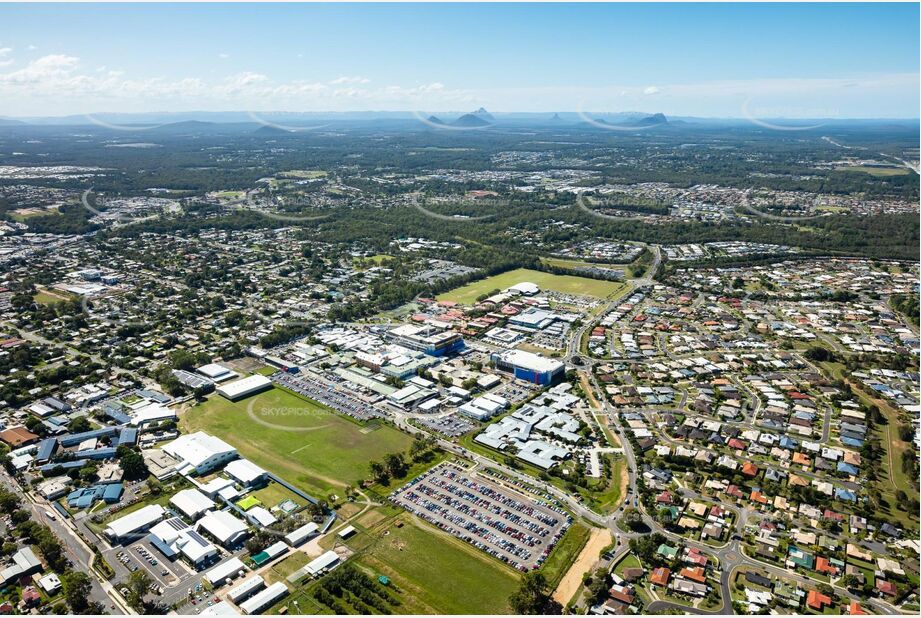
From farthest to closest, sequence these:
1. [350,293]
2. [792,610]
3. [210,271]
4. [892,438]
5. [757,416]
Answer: [210,271]
[350,293]
[757,416]
[892,438]
[792,610]

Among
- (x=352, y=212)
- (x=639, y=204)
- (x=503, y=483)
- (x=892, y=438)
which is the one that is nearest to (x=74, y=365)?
(x=503, y=483)

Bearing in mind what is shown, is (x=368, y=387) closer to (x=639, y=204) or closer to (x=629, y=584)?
(x=629, y=584)

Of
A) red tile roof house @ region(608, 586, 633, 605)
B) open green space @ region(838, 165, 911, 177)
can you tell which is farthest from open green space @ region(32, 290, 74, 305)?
open green space @ region(838, 165, 911, 177)

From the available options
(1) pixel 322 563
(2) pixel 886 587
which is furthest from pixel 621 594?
(1) pixel 322 563

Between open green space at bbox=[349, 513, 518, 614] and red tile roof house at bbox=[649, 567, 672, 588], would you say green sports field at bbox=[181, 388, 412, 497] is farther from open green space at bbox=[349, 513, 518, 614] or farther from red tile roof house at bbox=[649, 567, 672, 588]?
red tile roof house at bbox=[649, 567, 672, 588]

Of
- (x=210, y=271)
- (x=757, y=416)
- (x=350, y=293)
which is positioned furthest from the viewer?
(x=210, y=271)

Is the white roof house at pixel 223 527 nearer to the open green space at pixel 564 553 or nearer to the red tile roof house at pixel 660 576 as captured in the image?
the open green space at pixel 564 553
